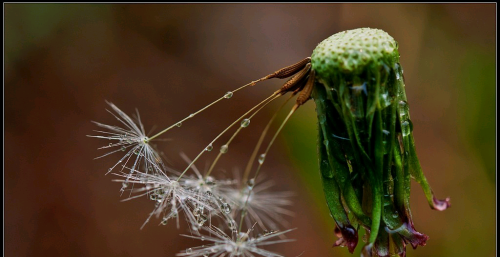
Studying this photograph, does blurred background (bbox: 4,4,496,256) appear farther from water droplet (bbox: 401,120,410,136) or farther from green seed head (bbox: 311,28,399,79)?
green seed head (bbox: 311,28,399,79)

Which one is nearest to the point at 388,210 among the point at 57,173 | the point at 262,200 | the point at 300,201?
the point at 262,200

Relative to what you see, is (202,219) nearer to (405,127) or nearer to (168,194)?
(168,194)

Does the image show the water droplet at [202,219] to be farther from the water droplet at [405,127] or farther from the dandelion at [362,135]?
the water droplet at [405,127]

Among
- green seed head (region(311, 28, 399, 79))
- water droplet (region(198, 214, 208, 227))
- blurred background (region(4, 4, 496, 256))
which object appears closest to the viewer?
green seed head (region(311, 28, 399, 79))

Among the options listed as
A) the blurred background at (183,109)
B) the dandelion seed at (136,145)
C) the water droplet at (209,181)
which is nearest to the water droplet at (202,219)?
the water droplet at (209,181)

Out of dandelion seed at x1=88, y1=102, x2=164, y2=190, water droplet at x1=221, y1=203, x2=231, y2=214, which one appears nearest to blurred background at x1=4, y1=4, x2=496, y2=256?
water droplet at x1=221, y1=203, x2=231, y2=214

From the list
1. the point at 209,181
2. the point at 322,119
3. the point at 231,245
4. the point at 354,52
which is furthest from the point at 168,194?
the point at 354,52

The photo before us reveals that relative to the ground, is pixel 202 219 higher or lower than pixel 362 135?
lower

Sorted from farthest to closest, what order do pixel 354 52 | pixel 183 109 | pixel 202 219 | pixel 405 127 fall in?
pixel 183 109
pixel 202 219
pixel 405 127
pixel 354 52

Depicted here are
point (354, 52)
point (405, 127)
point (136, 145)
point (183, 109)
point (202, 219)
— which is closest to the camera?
point (354, 52)
